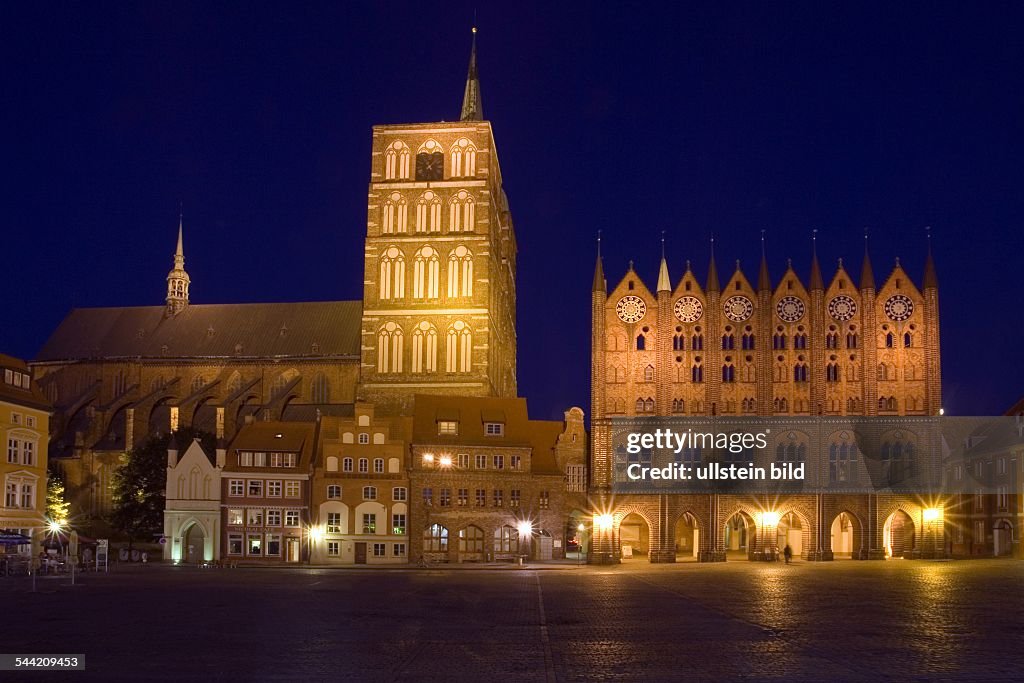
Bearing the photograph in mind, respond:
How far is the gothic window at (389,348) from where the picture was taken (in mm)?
92812

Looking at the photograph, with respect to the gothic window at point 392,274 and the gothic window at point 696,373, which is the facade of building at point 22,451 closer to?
the gothic window at point 392,274

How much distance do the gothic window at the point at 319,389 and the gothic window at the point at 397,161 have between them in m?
17.4

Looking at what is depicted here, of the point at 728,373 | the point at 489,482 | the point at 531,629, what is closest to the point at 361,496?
the point at 489,482

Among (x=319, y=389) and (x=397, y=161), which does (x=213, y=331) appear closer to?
(x=319, y=389)

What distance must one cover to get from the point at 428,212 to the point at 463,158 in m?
5.42

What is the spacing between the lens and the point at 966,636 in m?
25.1

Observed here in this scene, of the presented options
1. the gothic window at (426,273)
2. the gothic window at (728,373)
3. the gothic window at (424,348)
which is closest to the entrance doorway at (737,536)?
the gothic window at (728,373)

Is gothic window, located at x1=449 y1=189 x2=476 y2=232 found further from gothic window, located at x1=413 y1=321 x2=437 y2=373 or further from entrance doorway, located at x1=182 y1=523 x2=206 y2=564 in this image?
entrance doorway, located at x1=182 y1=523 x2=206 y2=564

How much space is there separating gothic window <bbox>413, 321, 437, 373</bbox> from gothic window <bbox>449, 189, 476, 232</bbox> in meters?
8.37

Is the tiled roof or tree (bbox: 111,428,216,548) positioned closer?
tree (bbox: 111,428,216,548)

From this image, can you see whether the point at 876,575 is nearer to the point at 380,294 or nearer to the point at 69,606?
the point at 69,606

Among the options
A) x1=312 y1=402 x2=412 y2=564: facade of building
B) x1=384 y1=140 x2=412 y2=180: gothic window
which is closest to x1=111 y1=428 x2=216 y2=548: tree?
x1=312 y1=402 x2=412 y2=564: facade of building

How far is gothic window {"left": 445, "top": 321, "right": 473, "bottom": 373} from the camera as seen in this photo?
92.0m

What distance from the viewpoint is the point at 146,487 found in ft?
269
